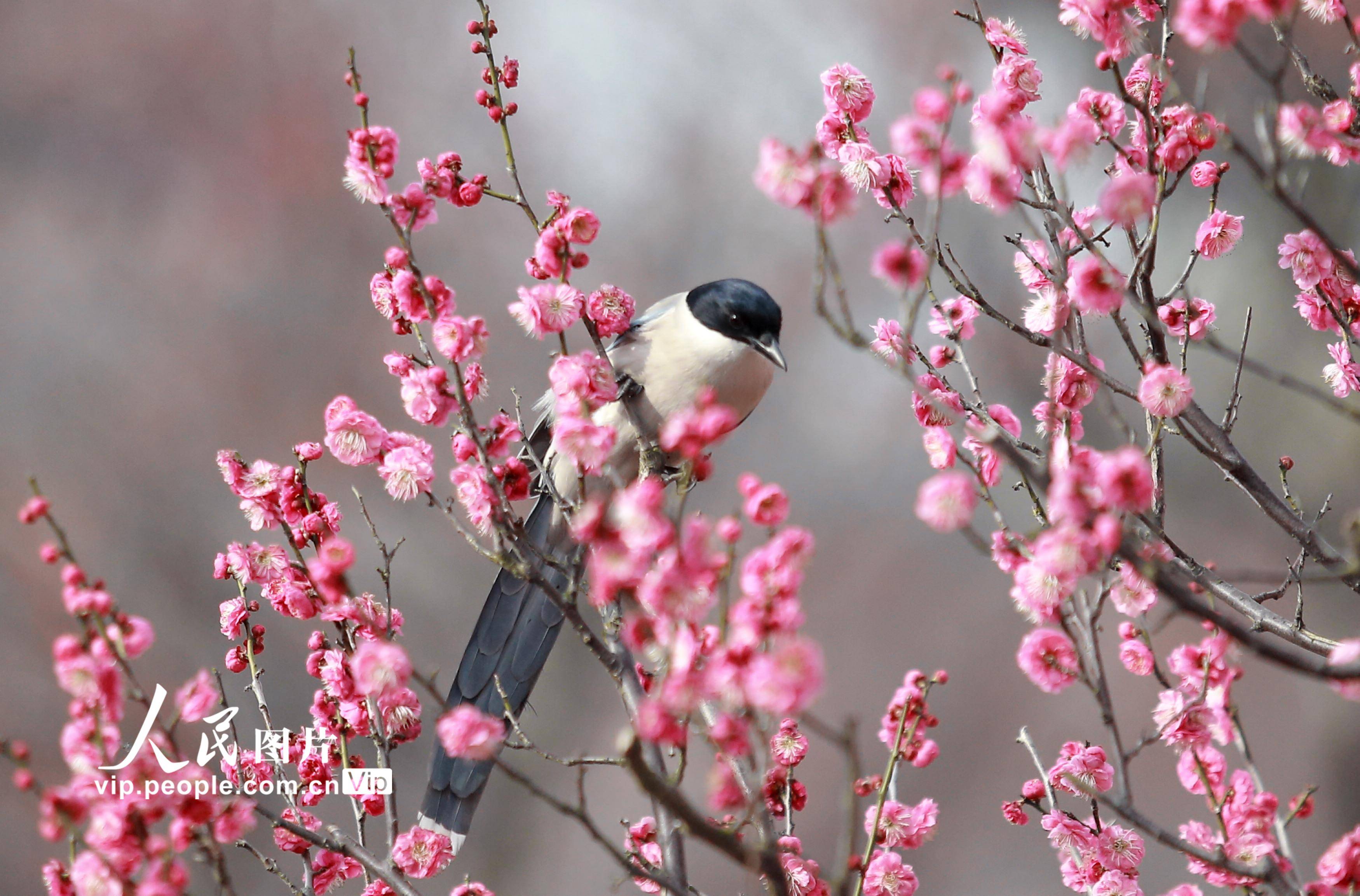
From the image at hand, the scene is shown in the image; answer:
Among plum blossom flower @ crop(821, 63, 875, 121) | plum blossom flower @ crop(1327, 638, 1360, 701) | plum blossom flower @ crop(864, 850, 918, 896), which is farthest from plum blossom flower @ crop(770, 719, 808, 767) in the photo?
plum blossom flower @ crop(821, 63, 875, 121)

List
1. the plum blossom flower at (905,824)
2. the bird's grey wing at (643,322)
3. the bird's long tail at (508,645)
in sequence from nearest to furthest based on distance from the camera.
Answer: the plum blossom flower at (905,824)
the bird's long tail at (508,645)
the bird's grey wing at (643,322)

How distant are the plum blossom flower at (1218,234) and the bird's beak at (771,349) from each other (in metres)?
0.55

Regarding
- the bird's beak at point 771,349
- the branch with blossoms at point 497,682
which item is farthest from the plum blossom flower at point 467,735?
the bird's beak at point 771,349

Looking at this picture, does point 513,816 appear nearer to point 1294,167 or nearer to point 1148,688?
point 1148,688

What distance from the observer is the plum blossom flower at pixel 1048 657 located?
2.78 ft

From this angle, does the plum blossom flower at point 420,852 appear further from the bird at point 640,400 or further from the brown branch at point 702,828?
the brown branch at point 702,828

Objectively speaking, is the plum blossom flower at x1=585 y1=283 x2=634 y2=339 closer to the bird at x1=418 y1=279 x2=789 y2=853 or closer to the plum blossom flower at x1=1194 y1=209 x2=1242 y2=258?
the bird at x1=418 y1=279 x2=789 y2=853

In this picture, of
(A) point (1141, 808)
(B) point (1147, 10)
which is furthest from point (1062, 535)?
(A) point (1141, 808)

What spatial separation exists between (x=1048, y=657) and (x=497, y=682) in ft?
1.58

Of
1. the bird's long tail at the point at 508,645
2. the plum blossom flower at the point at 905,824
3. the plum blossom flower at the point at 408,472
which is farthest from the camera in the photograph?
the bird's long tail at the point at 508,645

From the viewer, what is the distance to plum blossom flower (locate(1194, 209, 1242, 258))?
45.9 inches

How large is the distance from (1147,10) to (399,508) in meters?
2.07

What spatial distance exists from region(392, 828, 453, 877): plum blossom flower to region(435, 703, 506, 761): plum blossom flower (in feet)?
1.16

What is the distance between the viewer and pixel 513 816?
8.45ft
